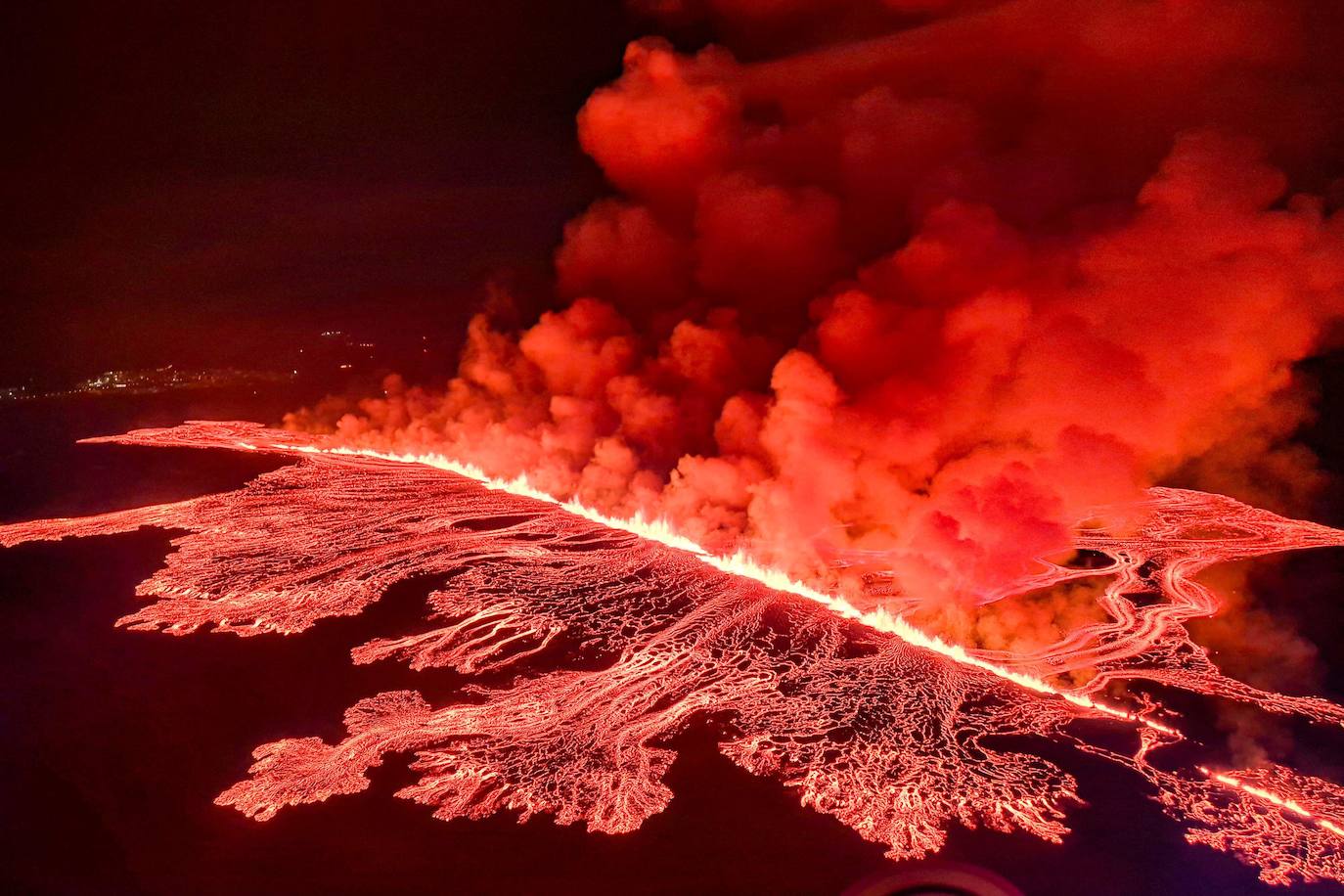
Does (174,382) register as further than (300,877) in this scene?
Yes

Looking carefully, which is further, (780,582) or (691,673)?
(780,582)

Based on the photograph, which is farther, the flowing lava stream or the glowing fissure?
the glowing fissure

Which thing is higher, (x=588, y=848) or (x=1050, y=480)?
(x=1050, y=480)

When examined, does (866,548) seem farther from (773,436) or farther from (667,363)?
(667,363)

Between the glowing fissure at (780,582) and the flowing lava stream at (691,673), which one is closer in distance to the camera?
the flowing lava stream at (691,673)

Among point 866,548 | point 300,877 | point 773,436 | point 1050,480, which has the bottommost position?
point 300,877

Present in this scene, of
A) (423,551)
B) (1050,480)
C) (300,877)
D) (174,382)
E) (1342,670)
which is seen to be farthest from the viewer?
(174,382)

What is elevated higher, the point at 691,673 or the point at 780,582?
the point at 780,582

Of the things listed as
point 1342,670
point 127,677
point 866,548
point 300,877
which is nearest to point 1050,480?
point 866,548
